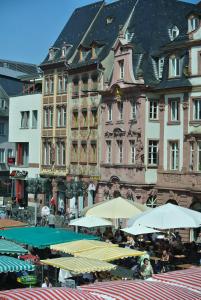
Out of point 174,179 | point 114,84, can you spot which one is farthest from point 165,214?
point 114,84

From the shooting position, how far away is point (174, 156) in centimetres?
4150

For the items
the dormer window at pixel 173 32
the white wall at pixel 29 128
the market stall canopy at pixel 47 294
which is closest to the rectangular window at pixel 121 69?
the dormer window at pixel 173 32

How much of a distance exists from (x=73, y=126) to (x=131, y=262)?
29.5 m

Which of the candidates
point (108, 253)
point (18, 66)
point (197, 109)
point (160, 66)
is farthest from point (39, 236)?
point (18, 66)

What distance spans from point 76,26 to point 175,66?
19.3 meters

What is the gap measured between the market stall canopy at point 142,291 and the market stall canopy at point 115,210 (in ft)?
50.6

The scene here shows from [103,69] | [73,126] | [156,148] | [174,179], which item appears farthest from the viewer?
[73,126]

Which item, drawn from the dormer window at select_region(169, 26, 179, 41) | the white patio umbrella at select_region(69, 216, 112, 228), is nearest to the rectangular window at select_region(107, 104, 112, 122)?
the dormer window at select_region(169, 26, 179, 41)

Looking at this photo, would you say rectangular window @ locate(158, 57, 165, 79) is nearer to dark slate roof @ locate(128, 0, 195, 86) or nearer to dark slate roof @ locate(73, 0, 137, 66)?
dark slate roof @ locate(128, 0, 195, 86)

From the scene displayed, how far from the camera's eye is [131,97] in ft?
149

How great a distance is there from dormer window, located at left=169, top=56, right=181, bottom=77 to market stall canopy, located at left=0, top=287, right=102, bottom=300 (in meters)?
28.5

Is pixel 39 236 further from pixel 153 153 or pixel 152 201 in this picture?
pixel 153 153

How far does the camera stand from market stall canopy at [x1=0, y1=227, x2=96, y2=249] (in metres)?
25.0

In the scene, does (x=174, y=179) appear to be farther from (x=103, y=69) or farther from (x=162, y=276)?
(x=162, y=276)
